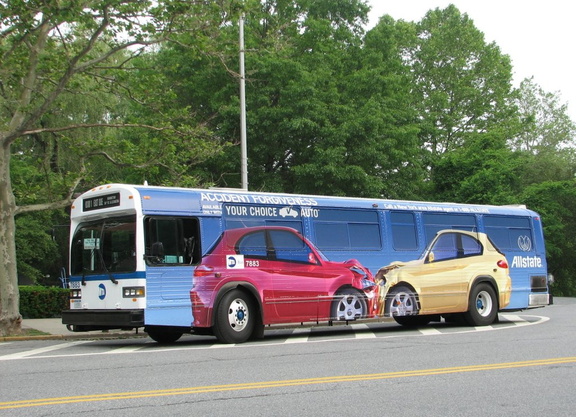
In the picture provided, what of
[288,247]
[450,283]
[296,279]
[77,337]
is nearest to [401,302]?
[450,283]

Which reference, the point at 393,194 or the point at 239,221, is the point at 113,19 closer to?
the point at 239,221

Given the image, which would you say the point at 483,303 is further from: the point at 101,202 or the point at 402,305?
the point at 101,202

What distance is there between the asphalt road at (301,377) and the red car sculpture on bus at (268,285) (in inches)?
21.5

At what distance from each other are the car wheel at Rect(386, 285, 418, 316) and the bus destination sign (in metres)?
6.56

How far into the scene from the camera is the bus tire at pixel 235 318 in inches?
527

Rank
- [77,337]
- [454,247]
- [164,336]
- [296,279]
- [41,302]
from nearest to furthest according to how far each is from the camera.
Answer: [296,279] → [164,336] → [77,337] → [454,247] → [41,302]

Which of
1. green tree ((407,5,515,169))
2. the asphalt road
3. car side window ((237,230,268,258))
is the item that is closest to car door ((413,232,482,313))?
the asphalt road

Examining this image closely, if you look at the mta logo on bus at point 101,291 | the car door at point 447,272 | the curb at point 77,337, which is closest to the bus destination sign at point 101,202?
the mta logo on bus at point 101,291

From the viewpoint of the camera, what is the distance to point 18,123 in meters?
17.6

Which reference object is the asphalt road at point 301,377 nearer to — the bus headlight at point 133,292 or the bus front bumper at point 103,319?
the bus front bumper at point 103,319

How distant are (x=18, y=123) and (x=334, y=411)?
531 inches

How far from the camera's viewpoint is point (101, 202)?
13.7 meters

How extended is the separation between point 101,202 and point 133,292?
2.03m

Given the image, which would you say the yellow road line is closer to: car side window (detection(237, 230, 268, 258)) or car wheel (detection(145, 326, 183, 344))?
car side window (detection(237, 230, 268, 258))
